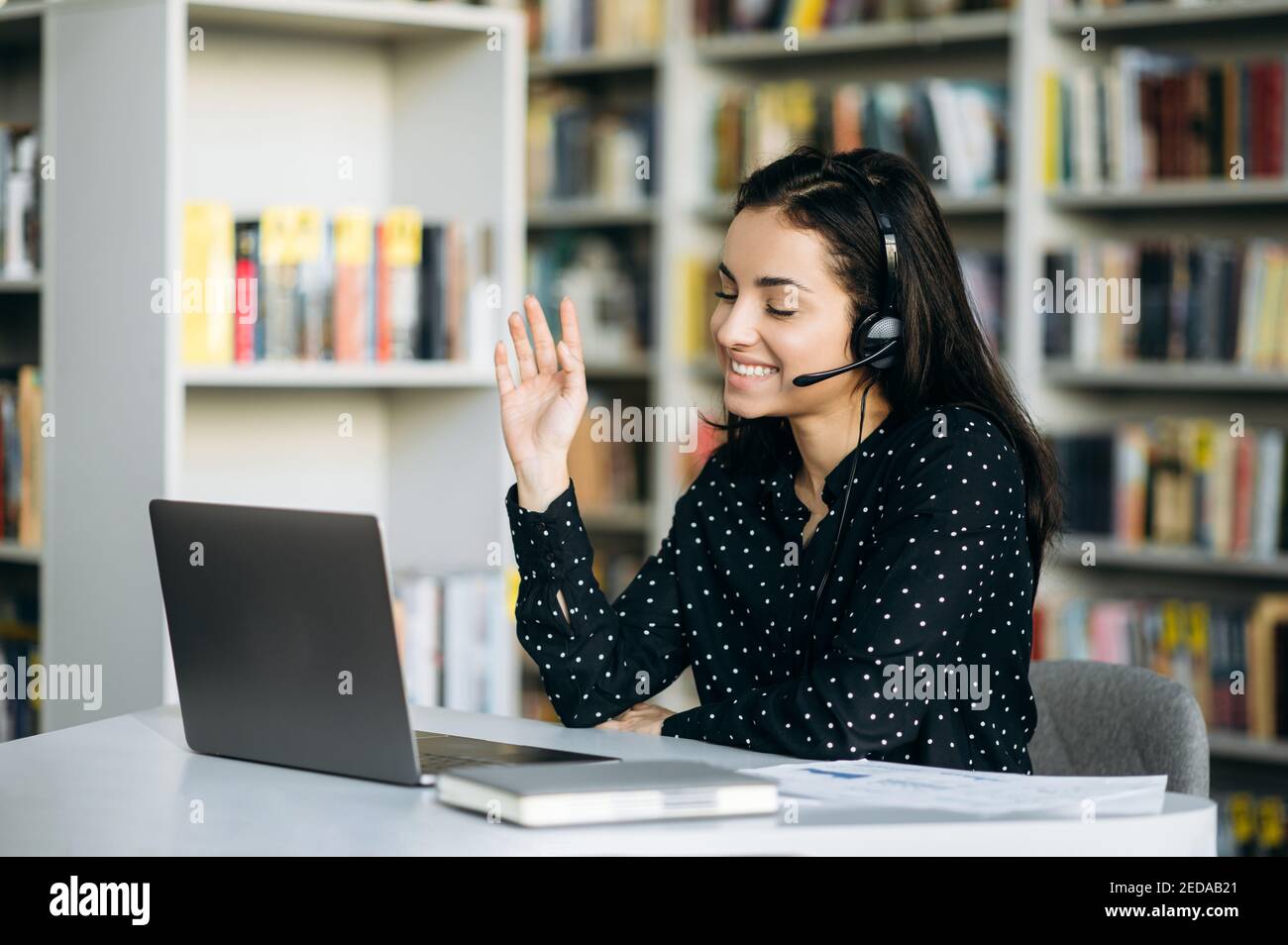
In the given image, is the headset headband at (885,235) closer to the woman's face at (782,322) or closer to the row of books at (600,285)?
the woman's face at (782,322)

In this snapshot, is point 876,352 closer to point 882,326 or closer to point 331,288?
point 882,326

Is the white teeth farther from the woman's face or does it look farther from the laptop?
the laptop

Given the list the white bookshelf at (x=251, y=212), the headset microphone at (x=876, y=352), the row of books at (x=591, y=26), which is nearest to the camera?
the headset microphone at (x=876, y=352)

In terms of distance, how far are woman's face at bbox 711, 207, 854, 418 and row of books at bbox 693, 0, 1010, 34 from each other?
208cm

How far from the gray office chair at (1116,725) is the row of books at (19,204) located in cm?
178

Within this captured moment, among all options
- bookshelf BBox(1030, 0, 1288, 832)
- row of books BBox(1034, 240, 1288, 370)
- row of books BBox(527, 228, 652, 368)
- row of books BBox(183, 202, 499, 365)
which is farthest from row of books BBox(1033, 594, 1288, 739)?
row of books BBox(183, 202, 499, 365)

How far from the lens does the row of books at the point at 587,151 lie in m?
4.17

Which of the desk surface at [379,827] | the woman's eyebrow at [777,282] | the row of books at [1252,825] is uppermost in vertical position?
the woman's eyebrow at [777,282]

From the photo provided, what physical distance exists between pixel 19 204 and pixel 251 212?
404 mm

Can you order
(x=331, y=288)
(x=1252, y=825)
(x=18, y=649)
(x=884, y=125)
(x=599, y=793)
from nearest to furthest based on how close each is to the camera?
(x=599, y=793), (x=331, y=288), (x=18, y=649), (x=1252, y=825), (x=884, y=125)

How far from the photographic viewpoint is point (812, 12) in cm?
387

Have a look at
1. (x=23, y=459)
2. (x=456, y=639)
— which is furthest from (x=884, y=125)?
(x=23, y=459)

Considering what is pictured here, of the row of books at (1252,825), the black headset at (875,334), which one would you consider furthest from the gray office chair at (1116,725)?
the row of books at (1252,825)
